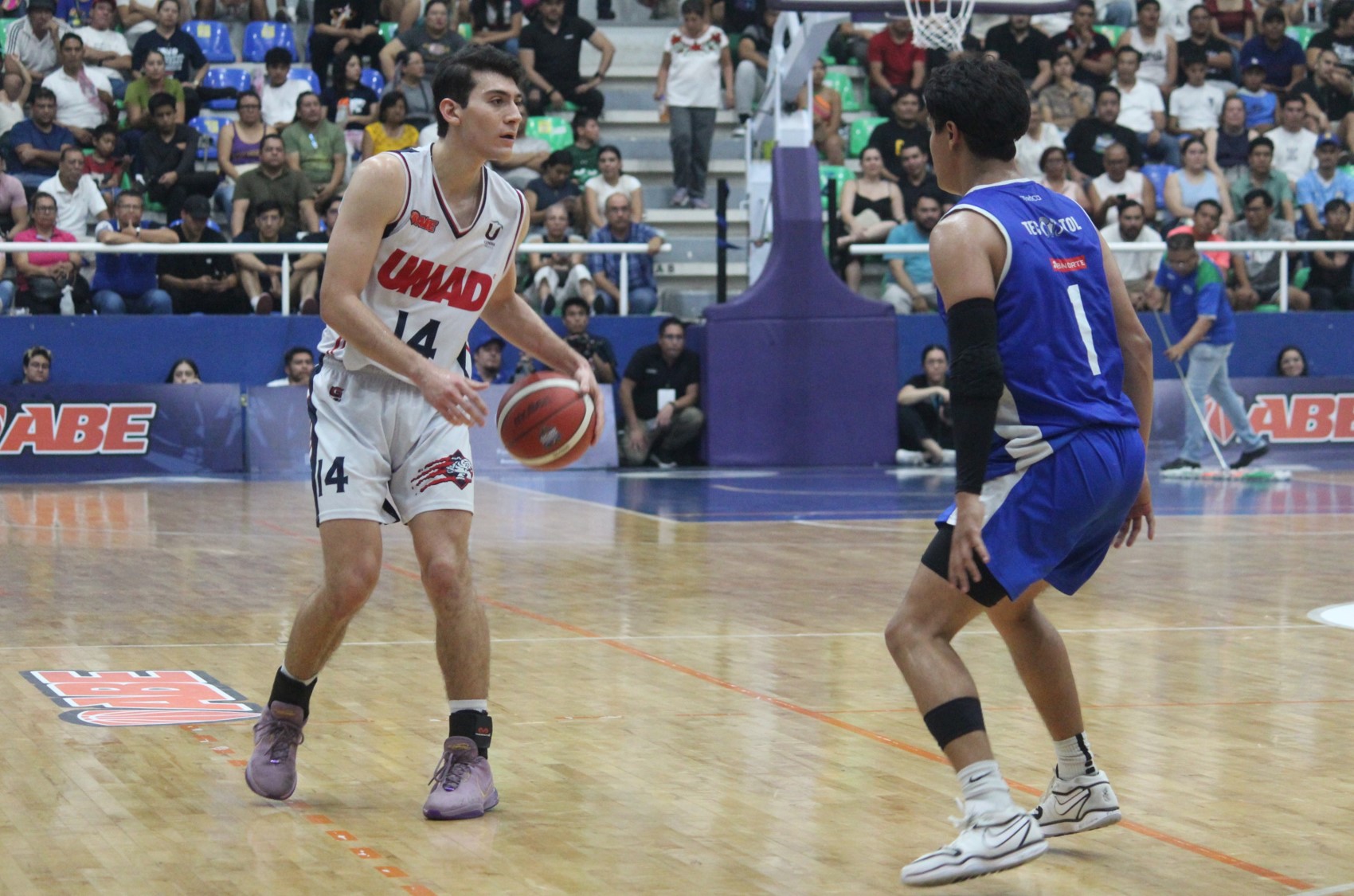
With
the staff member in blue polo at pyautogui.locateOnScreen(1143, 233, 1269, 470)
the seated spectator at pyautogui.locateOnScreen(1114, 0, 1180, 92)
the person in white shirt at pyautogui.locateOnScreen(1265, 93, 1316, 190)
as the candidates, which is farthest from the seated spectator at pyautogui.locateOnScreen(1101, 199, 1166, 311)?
the seated spectator at pyautogui.locateOnScreen(1114, 0, 1180, 92)

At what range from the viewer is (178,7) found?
1969 cm

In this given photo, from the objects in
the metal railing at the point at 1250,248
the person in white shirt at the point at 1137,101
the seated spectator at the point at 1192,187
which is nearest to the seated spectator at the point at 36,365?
the metal railing at the point at 1250,248

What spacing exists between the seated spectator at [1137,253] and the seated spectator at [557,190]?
17.9 ft

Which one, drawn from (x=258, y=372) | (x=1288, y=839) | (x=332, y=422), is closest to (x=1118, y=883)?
(x=1288, y=839)

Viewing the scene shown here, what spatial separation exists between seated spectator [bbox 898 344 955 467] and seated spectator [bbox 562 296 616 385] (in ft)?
9.73

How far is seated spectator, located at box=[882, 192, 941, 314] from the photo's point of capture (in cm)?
1883

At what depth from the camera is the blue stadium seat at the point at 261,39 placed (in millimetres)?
20812

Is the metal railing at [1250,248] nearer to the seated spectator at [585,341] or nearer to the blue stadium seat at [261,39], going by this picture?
the seated spectator at [585,341]

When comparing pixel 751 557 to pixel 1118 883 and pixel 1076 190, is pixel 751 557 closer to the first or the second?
pixel 1118 883

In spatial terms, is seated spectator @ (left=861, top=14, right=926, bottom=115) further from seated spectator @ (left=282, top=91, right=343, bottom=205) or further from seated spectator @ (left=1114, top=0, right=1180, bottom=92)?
seated spectator @ (left=282, top=91, right=343, bottom=205)

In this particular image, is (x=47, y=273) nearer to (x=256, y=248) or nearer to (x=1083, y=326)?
(x=256, y=248)

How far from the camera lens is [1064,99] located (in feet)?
68.7

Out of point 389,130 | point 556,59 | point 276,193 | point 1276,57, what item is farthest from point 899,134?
point 276,193

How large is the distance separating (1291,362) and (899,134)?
475 cm
